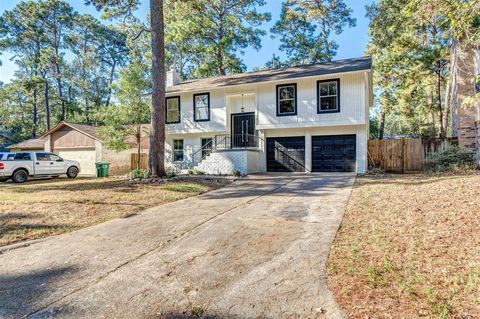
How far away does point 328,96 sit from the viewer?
14.9 m

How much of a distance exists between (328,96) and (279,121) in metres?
2.77

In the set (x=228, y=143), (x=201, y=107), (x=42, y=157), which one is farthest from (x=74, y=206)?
(x=201, y=107)

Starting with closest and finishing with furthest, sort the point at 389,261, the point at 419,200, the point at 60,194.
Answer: the point at 389,261 → the point at 419,200 → the point at 60,194

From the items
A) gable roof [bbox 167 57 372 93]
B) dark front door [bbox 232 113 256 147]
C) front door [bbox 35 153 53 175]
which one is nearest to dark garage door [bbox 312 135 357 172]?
gable roof [bbox 167 57 372 93]

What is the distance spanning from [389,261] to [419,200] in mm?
3672

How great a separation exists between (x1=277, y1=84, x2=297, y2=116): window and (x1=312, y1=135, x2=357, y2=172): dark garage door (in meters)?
1.96

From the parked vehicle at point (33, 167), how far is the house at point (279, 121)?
6202 mm

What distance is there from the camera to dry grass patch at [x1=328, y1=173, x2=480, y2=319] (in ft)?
8.79

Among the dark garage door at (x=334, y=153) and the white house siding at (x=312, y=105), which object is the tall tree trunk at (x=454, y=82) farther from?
the dark garage door at (x=334, y=153)

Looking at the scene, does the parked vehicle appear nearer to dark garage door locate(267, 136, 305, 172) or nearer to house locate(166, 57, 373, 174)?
house locate(166, 57, 373, 174)

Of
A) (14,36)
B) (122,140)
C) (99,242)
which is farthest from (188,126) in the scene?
(14,36)

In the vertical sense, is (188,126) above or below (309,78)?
below

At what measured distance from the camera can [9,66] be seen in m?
35.2

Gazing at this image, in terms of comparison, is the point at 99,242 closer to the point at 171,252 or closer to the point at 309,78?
the point at 171,252
